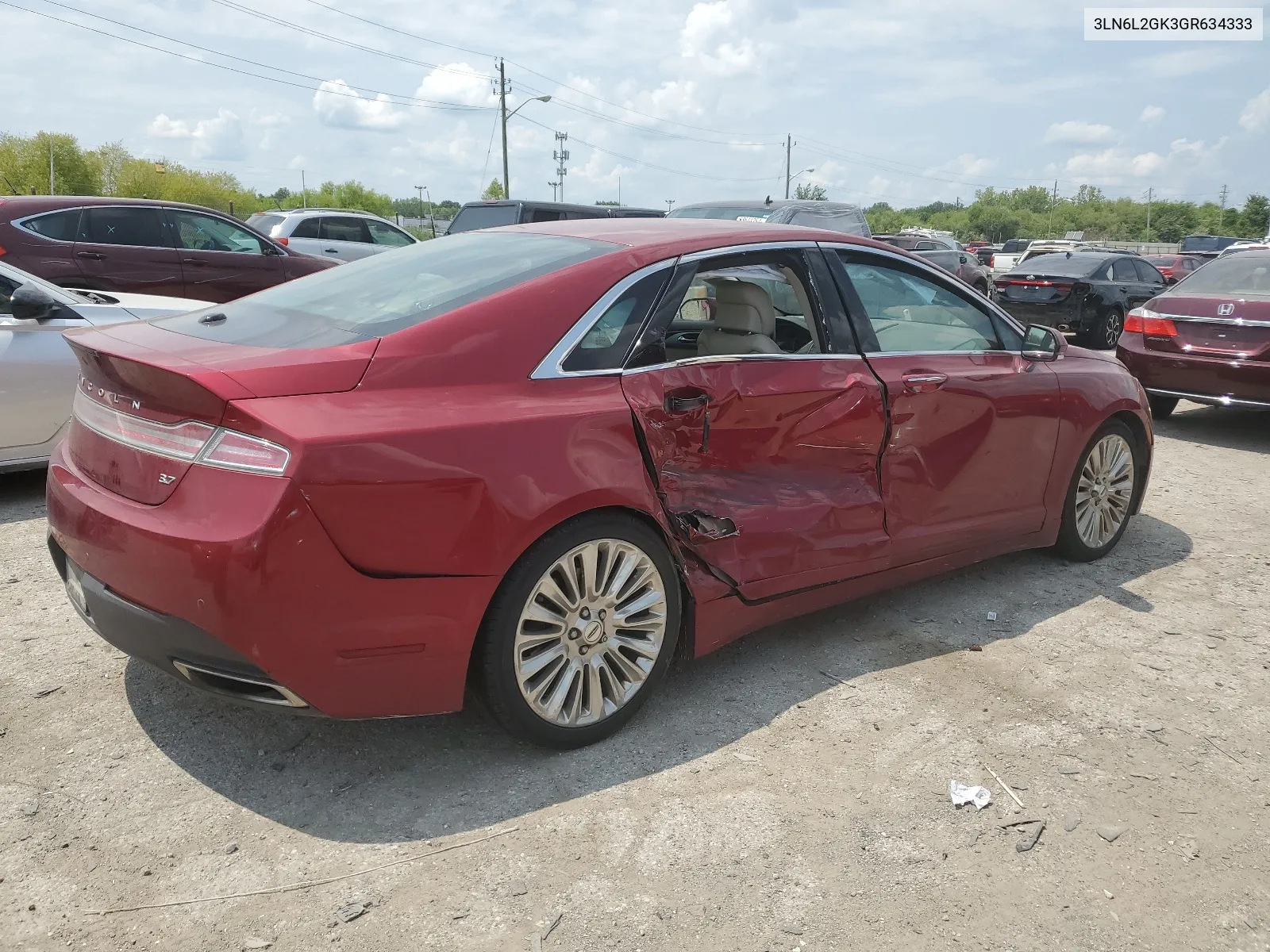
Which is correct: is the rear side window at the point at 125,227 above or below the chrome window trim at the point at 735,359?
above

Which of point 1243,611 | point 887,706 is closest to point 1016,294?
point 1243,611

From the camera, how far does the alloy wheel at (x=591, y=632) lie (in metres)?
2.90

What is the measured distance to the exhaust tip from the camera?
8.50 feet

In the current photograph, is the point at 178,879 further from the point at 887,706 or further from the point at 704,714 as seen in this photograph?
the point at 887,706

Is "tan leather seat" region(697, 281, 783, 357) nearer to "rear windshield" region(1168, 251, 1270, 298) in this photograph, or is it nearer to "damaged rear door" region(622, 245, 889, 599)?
"damaged rear door" region(622, 245, 889, 599)

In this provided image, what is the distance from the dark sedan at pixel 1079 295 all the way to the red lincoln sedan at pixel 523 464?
35.7ft

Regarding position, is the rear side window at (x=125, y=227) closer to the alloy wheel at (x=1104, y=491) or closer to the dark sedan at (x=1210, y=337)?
the alloy wheel at (x=1104, y=491)

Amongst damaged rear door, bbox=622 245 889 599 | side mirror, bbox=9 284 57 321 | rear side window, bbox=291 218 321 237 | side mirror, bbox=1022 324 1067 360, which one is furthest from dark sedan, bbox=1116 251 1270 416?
rear side window, bbox=291 218 321 237

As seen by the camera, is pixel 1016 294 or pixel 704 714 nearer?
pixel 704 714

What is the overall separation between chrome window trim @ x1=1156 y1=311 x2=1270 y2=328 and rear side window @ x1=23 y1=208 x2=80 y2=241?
9.53 metres

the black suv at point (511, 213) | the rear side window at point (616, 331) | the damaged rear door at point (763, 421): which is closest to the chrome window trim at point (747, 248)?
the damaged rear door at point (763, 421)

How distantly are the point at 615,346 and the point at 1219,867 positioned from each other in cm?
219

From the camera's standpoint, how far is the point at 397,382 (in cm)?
270

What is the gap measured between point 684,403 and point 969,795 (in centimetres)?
145
